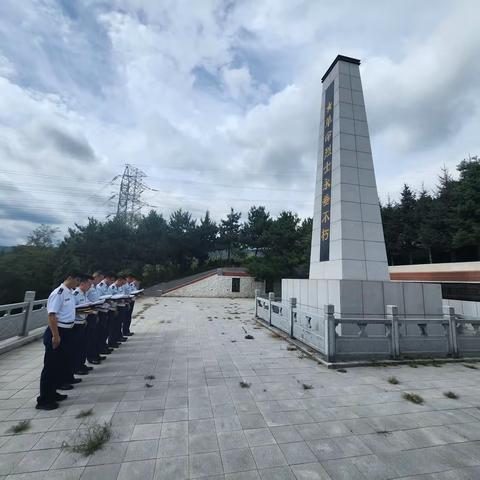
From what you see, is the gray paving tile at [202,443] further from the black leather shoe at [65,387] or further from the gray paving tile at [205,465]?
the black leather shoe at [65,387]

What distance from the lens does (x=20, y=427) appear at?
3023 mm

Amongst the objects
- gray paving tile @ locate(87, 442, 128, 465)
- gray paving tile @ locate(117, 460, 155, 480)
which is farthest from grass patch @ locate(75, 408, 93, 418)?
gray paving tile @ locate(117, 460, 155, 480)

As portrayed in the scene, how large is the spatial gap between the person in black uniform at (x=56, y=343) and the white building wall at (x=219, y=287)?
22009 millimetres

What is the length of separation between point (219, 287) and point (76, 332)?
22.3 m

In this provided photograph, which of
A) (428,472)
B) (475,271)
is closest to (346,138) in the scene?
(428,472)

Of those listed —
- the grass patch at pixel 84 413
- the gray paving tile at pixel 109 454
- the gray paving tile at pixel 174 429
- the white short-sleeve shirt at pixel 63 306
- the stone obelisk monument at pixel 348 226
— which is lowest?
the grass patch at pixel 84 413

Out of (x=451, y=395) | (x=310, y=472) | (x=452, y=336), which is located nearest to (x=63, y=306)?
(x=310, y=472)

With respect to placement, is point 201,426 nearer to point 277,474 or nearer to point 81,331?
point 277,474

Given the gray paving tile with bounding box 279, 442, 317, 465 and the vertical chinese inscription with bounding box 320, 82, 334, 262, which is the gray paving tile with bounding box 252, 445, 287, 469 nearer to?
the gray paving tile with bounding box 279, 442, 317, 465

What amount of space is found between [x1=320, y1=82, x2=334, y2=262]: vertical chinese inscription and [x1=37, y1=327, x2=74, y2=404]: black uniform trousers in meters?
7.09

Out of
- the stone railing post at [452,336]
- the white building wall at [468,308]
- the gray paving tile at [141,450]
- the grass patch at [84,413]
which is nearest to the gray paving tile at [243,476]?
the gray paving tile at [141,450]

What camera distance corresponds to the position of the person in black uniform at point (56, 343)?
11.7ft

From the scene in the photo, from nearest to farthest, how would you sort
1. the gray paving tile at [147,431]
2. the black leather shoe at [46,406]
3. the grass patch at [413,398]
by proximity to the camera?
the gray paving tile at [147,431]
the black leather shoe at [46,406]
the grass patch at [413,398]

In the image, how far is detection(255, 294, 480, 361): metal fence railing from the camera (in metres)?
5.61
